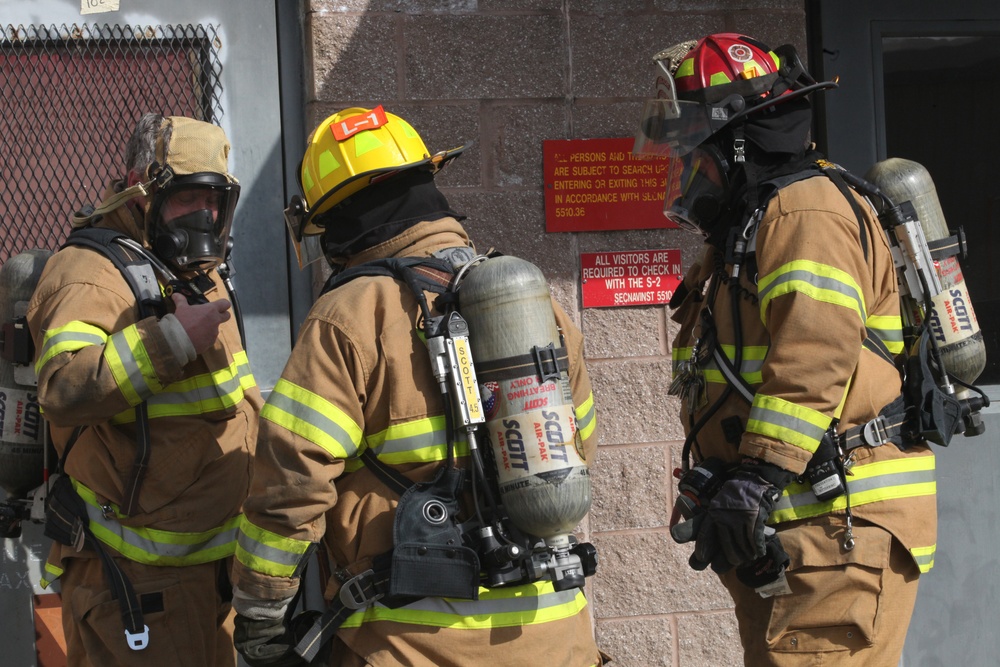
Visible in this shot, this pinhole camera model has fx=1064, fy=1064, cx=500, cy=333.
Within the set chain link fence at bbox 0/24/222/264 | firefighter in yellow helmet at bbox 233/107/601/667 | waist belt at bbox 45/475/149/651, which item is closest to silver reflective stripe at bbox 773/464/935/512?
firefighter in yellow helmet at bbox 233/107/601/667

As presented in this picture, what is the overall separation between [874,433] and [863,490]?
0.49ft

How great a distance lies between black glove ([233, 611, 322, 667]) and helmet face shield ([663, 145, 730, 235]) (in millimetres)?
1514

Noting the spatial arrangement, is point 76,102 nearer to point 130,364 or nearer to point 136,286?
point 136,286

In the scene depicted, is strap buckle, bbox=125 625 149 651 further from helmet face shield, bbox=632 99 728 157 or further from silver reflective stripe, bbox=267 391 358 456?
helmet face shield, bbox=632 99 728 157

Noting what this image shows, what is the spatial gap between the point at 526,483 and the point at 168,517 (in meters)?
1.23

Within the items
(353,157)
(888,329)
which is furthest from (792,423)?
(353,157)

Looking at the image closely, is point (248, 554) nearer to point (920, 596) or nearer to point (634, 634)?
point (634, 634)

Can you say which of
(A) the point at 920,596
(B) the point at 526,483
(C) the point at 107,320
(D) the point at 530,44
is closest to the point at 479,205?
(D) the point at 530,44

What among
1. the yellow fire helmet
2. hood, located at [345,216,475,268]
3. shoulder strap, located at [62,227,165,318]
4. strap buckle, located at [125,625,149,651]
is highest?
the yellow fire helmet

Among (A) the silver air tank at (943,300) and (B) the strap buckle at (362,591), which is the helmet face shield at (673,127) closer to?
(A) the silver air tank at (943,300)

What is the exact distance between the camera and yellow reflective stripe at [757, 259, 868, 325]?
2.59 m

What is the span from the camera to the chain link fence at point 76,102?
4004 mm

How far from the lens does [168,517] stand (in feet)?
9.67

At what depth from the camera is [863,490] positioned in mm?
2727
